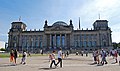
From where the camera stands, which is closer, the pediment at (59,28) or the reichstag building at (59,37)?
the reichstag building at (59,37)

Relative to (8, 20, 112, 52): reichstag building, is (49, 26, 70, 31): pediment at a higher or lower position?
higher

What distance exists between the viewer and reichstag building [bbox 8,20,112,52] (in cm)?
11238

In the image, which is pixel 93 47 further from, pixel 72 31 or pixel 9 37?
pixel 9 37

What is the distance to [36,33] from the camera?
382 ft

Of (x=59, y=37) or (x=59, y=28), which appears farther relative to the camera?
(x=59, y=37)

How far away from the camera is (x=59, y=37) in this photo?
115m

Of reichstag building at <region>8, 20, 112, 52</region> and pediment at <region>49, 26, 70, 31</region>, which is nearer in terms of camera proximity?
reichstag building at <region>8, 20, 112, 52</region>

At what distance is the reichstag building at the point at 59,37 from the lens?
369 ft

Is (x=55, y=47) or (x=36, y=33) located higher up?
(x=36, y=33)

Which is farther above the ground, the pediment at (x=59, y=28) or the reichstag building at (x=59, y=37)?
the pediment at (x=59, y=28)

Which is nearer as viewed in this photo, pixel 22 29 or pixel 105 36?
pixel 105 36

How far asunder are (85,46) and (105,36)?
15105mm

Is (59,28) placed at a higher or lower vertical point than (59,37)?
higher

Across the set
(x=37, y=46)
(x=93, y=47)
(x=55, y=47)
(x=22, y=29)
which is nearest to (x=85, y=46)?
(x=93, y=47)
